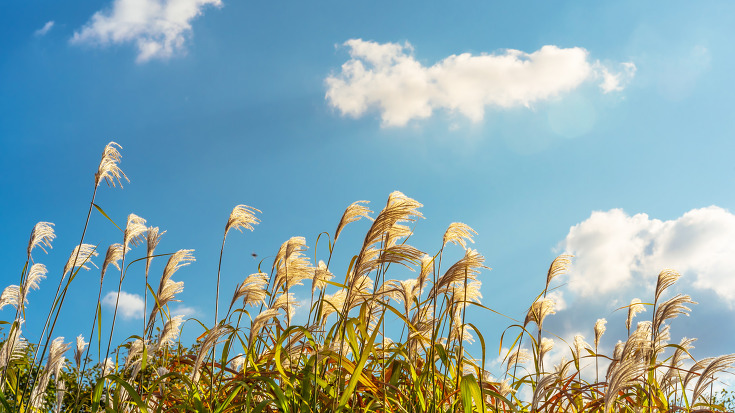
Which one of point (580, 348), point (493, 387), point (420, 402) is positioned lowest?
point (420, 402)

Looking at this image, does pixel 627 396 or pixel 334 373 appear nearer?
pixel 334 373

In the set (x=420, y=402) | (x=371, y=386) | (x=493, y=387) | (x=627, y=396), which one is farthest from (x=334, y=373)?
(x=627, y=396)

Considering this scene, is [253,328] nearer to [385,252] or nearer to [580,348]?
[385,252]

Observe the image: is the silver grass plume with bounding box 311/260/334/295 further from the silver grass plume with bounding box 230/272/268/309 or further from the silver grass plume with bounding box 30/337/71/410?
the silver grass plume with bounding box 30/337/71/410

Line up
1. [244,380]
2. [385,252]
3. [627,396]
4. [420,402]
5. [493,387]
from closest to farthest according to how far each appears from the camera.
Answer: [385,252], [420,402], [244,380], [493,387], [627,396]

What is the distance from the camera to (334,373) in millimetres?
3014

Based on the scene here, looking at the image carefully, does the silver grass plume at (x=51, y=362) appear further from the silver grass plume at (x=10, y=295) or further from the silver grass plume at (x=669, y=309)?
the silver grass plume at (x=669, y=309)

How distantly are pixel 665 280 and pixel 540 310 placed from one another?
88 centimetres

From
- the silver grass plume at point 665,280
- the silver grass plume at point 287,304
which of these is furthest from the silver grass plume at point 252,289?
the silver grass plume at point 665,280

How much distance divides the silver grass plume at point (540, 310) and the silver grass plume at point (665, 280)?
2.35 ft

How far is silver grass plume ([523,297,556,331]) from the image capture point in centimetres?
343

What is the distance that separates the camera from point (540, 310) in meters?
3.48

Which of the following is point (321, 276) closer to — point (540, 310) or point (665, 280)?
point (540, 310)

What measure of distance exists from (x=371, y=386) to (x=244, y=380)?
0.78m
